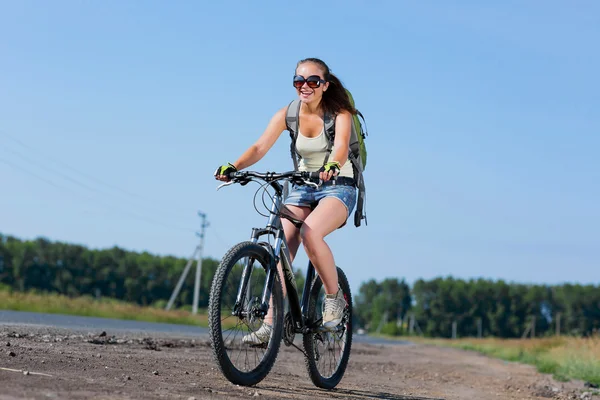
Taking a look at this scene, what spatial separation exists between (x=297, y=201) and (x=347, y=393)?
1574 millimetres

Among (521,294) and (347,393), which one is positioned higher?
(521,294)

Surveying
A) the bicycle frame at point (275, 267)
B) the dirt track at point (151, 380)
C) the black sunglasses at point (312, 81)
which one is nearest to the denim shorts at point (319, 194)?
the bicycle frame at point (275, 267)

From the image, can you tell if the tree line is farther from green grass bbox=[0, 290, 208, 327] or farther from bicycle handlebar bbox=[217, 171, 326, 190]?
bicycle handlebar bbox=[217, 171, 326, 190]

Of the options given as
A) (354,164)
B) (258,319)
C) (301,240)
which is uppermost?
(354,164)

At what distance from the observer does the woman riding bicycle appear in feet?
20.9

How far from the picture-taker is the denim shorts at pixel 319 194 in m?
6.57

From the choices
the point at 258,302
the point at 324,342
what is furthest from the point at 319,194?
the point at 324,342

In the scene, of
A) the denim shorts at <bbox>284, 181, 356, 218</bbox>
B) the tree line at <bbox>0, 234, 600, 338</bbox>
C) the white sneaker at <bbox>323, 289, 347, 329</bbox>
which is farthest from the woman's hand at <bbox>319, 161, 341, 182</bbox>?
the tree line at <bbox>0, 234, 600, 338</bbox>

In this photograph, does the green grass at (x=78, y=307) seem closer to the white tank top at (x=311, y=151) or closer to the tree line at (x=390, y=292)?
the white tank top at (x=311, y=151)

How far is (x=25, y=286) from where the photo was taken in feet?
460

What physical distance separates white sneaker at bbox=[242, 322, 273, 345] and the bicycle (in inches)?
0.9

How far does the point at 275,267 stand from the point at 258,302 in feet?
0.94

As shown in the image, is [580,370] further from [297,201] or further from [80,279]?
[80,279]

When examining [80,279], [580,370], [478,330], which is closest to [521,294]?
[478,330]
